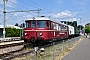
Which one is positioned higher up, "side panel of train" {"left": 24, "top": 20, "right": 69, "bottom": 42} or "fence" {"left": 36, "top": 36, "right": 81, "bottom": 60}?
"side panel of train" {"left": 24, "top": 20, "right": 69, "bottom": 42}

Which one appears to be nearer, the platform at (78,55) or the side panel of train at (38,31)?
the platform at (78,55)

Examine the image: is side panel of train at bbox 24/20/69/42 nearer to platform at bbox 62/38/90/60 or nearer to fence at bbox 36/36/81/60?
fence at bbox 36/36/81/60

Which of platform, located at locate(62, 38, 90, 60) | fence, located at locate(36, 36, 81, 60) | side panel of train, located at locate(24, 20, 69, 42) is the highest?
side panel of train, located at locate(24, 20, 69, 42)

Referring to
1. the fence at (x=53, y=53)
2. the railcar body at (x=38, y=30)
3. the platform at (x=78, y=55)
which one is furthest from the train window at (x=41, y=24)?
the platform at (x=78, y=55)

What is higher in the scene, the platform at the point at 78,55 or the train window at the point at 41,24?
the train window at the point at 41,24

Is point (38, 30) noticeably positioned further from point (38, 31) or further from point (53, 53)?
point (53, 53)

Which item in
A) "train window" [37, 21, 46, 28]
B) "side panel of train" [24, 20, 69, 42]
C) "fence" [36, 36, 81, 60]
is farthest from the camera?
"train window" [37, 21, 46, 28]

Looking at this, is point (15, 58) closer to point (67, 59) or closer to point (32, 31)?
point (67, 59)

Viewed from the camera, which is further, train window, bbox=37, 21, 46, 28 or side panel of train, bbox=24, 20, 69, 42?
train window, bbox=37, 21, 46, 28

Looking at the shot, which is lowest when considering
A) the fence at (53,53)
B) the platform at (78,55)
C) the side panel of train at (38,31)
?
the platform at (78,55)

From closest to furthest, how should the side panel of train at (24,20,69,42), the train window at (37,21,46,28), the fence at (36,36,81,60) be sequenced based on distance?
the fence at (36,36,81,60)
the side panel of train at (24,20,69,42)
the train window at (37,21,46,28)

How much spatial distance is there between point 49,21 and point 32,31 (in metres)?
2.06

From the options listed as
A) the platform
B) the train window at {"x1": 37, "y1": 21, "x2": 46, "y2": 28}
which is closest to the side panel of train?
the train window at {"x1": 37, "y1": 21, "x2": 46, "y2": 28}

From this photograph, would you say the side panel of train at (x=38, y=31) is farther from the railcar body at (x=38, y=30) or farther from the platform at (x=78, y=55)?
the platform at (x=78, y=55)
